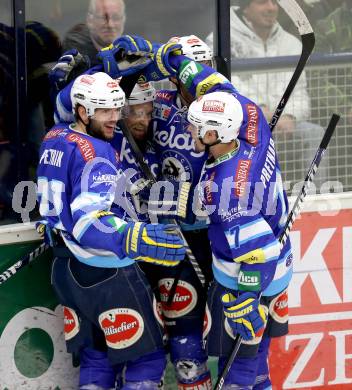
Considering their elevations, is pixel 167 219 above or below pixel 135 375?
above

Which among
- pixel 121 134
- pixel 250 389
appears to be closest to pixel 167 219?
pixel 121 134

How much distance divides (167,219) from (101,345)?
0.62 metres

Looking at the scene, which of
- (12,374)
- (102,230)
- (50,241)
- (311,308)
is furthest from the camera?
(311,308)

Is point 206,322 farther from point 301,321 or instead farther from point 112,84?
point 112,84

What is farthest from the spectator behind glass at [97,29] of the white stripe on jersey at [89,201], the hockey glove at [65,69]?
the white stripe on jersey at [89,201]

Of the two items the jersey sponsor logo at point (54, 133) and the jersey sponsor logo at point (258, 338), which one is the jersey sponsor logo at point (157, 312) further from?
the jersey sponsor logo at point (54, 133)

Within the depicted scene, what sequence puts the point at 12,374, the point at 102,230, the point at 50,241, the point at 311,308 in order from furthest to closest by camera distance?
the point at 311,308
the point at 12,374
the point at 50,241
the point at 102,230

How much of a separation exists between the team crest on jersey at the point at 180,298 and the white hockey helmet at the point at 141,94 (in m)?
0.80

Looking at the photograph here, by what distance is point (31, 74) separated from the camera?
515 cm

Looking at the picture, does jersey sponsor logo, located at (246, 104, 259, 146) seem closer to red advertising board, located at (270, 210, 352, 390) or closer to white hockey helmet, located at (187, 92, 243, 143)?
white hockey helmet, located at (187, 92, 243, 143)

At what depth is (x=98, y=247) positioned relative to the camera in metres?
4.64

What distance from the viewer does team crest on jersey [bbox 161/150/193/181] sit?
5.09 meters

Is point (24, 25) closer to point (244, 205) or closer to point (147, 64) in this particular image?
point (147, 64)

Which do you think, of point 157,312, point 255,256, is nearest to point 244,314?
point 255,256
